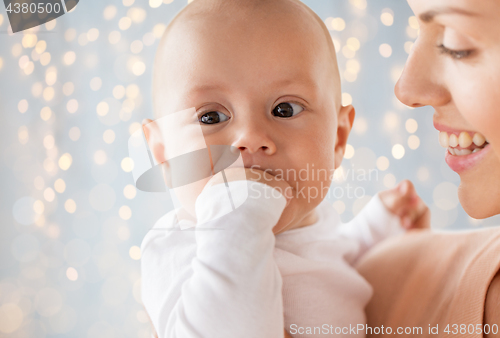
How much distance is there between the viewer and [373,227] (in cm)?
109

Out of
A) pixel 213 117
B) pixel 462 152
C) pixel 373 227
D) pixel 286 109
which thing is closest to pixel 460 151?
pixel 462 152

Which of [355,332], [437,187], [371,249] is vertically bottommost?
[355,332]

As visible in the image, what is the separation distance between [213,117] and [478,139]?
0.43m

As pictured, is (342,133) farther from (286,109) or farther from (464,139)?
(464,139)

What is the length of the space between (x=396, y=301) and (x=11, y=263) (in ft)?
3.68

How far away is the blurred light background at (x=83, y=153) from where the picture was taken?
1180mm

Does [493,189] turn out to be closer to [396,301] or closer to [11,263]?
[396,301]

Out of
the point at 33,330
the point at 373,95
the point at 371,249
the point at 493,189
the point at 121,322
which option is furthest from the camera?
the point at 373,95

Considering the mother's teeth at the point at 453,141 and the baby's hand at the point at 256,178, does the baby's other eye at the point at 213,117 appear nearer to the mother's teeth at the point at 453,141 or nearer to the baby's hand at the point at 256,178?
the baby's hand at the point at 256,178

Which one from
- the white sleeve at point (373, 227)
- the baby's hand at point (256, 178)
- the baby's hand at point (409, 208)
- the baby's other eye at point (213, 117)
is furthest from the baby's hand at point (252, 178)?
the baby's hand at point (409, 208)

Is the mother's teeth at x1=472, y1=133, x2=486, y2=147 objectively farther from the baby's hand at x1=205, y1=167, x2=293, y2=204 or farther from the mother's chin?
the baby's hand at x1=205, y1=167, x2=293, y2=204

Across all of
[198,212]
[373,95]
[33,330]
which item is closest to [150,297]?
[198,212]

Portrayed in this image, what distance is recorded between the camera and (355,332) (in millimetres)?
764

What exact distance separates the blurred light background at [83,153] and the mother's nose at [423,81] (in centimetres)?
70
